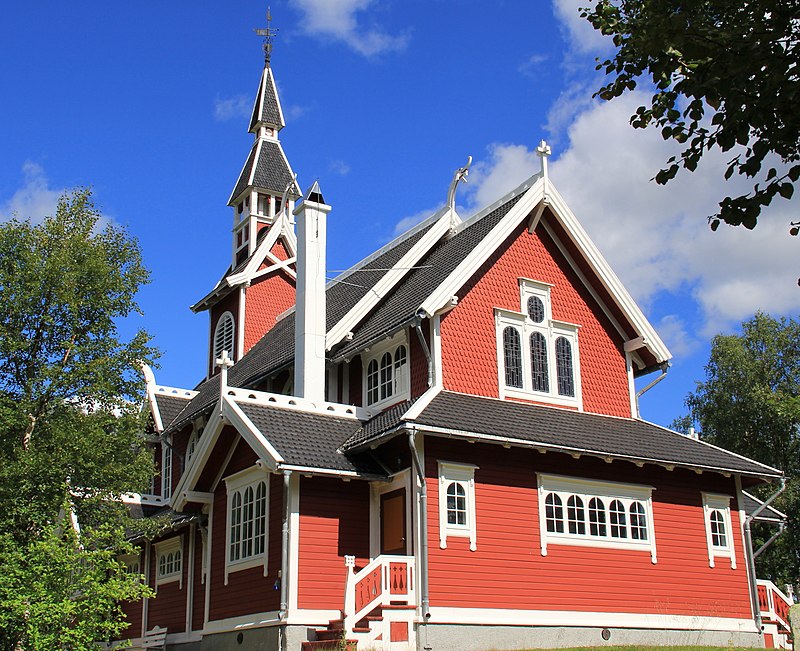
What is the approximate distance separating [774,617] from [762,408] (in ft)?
67.8

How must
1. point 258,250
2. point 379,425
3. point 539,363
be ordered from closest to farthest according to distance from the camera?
point 379,425 < point 539,363 < point 258,250

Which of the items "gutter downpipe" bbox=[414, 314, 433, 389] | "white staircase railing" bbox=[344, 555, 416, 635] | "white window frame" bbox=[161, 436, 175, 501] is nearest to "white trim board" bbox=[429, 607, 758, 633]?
"white staircase railing" bbox=[344, 555, 416, 635]

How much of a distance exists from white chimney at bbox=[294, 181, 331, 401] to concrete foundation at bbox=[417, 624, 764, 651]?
657 cm

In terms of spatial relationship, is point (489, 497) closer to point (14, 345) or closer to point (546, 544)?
point (546, 544)

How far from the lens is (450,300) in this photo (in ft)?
68.9

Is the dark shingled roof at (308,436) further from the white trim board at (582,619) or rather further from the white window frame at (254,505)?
the white trim board at (582,619)

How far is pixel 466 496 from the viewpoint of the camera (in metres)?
19.2

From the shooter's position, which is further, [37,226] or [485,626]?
[37,226]

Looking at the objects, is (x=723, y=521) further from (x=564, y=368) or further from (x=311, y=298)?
(x=311, y=298)

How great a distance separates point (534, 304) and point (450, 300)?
305 cm

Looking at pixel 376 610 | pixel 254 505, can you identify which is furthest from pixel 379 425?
pixel 376 610

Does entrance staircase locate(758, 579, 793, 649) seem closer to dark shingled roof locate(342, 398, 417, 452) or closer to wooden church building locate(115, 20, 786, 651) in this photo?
wooden church building locate(115, 20, 786, 651)

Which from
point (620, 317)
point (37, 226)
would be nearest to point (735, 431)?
point (620, 317)

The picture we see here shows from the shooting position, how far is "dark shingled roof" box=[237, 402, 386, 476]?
18.7 meters
